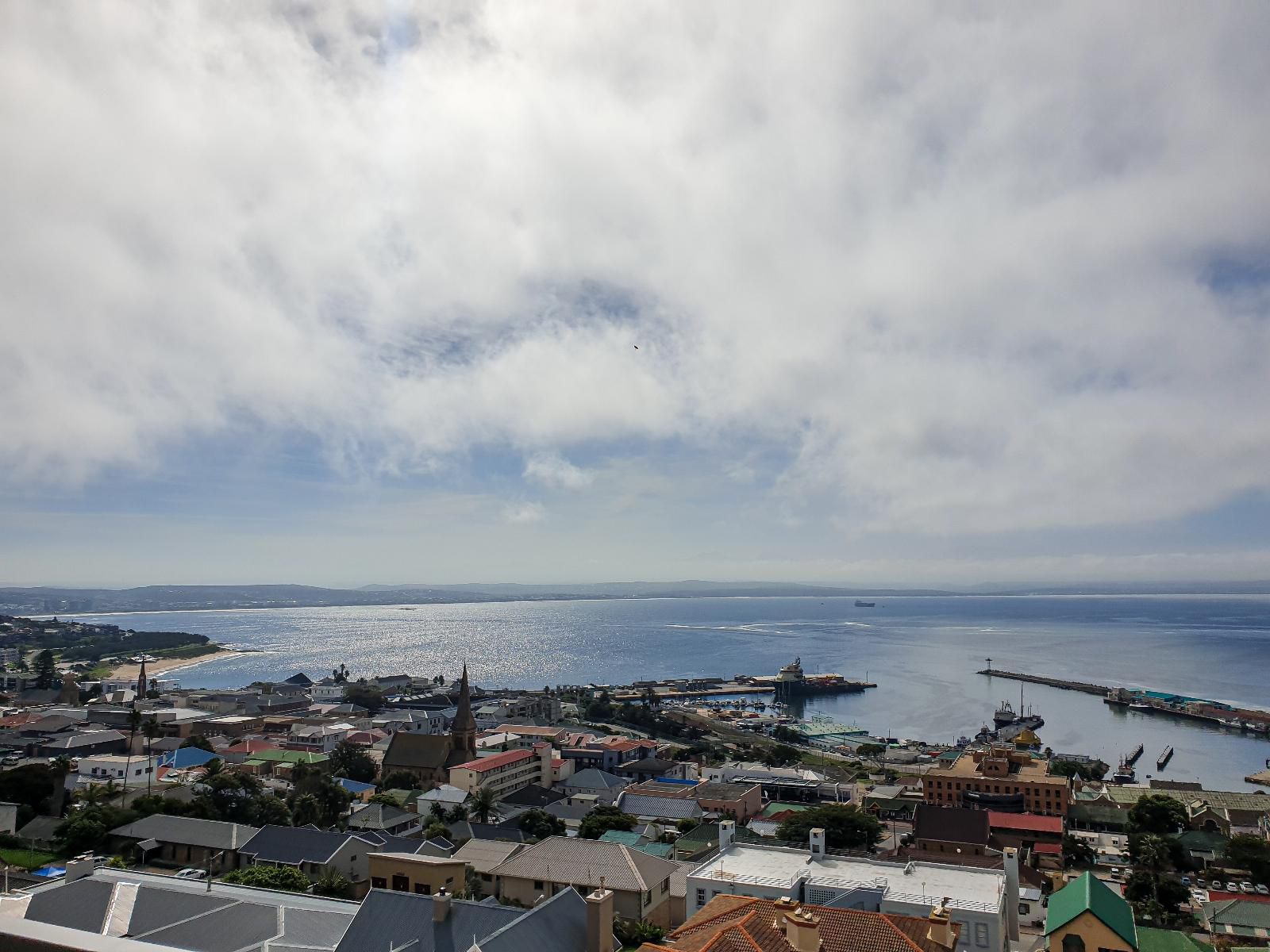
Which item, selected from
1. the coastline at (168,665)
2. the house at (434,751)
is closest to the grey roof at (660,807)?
the house at (434,751)

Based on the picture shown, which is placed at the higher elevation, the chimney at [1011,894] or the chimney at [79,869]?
the chimney at [79,869]

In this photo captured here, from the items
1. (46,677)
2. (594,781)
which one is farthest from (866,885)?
(46,677)

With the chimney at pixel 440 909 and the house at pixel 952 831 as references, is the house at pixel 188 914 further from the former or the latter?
the house at pixel 952 831

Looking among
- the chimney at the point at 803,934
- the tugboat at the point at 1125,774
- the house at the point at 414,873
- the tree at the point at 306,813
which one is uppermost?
the chimney at the point at 803,934

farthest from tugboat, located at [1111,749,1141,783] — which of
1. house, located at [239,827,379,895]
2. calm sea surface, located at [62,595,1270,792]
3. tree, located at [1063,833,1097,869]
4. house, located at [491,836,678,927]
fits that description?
house, located at [239,827,379,895]

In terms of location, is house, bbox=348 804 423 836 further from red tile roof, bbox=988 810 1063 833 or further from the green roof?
red tile roof, bbox=988 810 1063 833

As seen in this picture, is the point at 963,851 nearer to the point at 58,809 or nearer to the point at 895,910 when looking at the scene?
the point at 895,910
